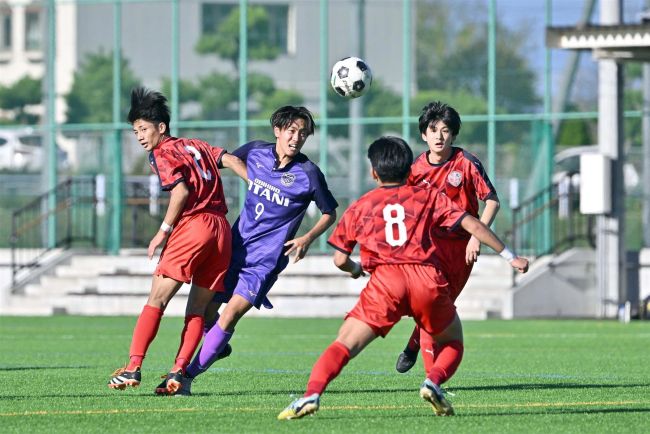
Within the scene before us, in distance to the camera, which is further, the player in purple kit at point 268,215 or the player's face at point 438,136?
the player's face at point 438,136

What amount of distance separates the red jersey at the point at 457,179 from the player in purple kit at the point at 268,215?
2.43ft

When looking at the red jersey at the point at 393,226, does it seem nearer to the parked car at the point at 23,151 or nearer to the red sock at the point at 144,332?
the red sock at the point at 144,332

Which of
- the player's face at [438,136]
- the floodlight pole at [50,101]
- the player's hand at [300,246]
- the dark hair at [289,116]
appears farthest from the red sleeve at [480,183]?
the floodlight pole at [50,101]

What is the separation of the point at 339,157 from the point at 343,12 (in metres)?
2.74

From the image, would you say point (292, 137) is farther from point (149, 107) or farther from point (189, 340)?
point (189, 340)

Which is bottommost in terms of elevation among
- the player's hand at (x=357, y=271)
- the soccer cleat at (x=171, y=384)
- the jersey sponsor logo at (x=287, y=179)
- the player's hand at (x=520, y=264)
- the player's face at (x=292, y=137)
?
the soccer cleat at (x=171, y=384)

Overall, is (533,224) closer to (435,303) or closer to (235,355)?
(235,355)

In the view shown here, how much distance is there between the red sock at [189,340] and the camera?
10.2m

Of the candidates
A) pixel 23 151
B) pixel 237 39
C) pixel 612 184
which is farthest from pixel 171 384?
pixel 23 151

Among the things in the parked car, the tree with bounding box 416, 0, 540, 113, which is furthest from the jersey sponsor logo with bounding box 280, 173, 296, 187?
the parked car

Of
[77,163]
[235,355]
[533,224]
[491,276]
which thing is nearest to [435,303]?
[235,355]

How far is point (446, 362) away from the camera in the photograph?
8.77m

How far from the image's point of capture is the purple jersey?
34.4ft

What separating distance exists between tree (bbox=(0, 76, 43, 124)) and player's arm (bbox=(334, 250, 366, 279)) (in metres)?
22.3
